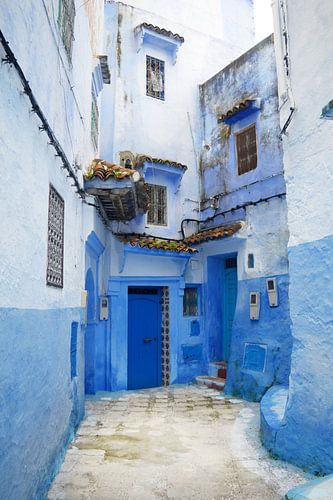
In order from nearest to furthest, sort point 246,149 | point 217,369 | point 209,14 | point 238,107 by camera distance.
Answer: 1. point 238,107
2. point 246,149
3. point 217,369
4. point 209,14

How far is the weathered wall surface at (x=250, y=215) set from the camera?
9.41 metres

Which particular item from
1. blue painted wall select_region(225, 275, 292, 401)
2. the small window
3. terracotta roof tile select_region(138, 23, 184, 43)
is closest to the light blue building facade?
blue painted wall select_region(225, 275, 292, 401)

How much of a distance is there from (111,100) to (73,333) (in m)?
7.45

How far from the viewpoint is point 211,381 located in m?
10.9

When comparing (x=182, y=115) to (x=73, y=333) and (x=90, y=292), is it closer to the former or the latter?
(x=90, y=292)

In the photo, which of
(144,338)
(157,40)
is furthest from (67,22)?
(144,338)

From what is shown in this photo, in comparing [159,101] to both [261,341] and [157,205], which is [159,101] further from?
[261,341]

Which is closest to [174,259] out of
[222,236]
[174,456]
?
[222,236]

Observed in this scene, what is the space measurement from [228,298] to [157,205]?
11.5 ft

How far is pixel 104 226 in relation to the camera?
32.7 feet

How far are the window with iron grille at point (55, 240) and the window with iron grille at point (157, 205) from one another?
20.0 feet

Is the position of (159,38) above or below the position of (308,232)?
above

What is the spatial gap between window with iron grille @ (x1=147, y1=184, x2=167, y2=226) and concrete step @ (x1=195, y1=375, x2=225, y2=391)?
456 cm

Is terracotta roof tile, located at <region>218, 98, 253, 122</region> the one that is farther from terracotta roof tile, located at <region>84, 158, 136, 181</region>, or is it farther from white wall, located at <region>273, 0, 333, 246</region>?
terracotta roof tile, located at <region>84, 158, 136, 181</region>
